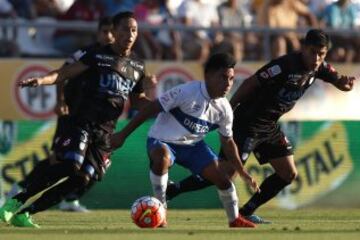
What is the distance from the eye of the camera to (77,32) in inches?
781

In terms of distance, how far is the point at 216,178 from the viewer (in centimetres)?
1293

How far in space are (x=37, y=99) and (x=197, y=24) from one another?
3.13 meters

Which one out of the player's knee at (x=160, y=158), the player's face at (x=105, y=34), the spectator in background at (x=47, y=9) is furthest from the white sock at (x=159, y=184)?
the spectator in background at (x=47, y=9)

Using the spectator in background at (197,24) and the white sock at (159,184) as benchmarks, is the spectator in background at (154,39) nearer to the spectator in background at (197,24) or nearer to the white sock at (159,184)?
the spectator in background at (197,24)

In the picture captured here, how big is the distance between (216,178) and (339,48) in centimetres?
882

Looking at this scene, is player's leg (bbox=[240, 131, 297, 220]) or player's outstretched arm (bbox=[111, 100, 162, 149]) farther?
player's leg (bbox=[240, 131, 297, 220])

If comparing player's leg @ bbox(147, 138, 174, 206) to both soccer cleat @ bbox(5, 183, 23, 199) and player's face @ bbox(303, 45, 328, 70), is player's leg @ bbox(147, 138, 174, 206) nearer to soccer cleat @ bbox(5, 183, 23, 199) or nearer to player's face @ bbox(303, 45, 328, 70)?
player's face @ bbox(303, 45, 328, 70)

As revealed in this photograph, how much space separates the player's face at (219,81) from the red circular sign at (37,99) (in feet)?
23.7

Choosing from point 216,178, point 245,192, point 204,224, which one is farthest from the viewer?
point 245,192

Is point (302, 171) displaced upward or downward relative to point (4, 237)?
downward

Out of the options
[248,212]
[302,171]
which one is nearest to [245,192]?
[302,171]

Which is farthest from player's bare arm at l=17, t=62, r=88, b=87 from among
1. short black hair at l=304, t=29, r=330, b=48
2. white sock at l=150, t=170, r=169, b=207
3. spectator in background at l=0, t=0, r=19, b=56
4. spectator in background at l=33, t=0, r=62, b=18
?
spectator in background at l=33, t=0, r=62, b=18

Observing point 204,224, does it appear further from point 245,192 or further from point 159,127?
point 245,192

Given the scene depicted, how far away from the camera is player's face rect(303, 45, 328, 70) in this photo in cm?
1394
